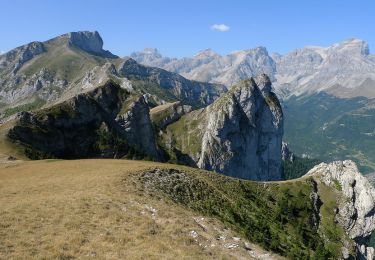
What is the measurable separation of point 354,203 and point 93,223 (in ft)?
363

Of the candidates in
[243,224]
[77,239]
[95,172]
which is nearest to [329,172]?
[243,224]

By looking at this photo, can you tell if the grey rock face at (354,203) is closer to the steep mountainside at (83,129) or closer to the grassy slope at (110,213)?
the grassy slope at (110,213)

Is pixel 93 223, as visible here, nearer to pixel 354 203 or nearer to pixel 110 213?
pixel 110 213

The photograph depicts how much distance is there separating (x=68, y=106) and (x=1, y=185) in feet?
365

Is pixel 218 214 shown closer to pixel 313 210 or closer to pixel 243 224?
pixel 243 224

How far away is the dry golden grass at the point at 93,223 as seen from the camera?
34531 mm

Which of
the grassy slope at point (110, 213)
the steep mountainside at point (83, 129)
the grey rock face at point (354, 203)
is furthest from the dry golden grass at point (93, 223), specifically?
the grey rock face at point (354, 203)

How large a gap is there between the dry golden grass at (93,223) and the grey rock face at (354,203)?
289ft

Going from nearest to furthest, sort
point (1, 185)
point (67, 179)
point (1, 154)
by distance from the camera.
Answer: point (1, 185)
point (67, 179)
point (1, 154)

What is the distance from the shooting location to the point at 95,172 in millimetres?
68125

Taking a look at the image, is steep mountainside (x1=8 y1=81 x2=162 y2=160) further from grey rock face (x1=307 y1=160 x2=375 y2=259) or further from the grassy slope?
grey rock face (x1=307 y1=160 x2=375 y2=259)

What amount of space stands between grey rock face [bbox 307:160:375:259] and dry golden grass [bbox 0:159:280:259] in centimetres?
8796

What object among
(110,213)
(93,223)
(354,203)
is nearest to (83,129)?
(354,203)

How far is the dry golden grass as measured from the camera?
34.5 m
